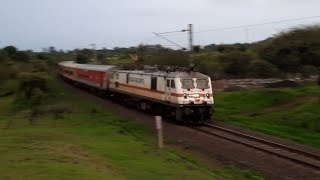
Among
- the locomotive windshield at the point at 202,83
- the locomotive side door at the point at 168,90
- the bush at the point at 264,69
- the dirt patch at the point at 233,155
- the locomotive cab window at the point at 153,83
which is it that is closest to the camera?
the dirt patch at the point at 233,155

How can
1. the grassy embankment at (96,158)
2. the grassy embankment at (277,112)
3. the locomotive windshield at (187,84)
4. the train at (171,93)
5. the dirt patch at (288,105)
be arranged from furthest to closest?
the dirt patch at (288,105) → the locomotive windshield at (187,84) → the train at (171,93) → the grassy embankment at (277,112) → the grassy embankment at (96,158)

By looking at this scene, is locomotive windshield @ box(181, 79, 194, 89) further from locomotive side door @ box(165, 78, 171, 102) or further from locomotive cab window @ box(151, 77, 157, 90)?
locomotive cab window @ box(151, 77, 157, 90)

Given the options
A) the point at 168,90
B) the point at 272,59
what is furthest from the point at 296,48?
the point at 168,90

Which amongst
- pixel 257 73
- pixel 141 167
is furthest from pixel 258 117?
pixel 257 73

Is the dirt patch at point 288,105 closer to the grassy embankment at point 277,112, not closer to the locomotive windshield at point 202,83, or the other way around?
the grassy embankment at point 277,112

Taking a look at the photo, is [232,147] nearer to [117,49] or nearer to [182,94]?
[182,94]

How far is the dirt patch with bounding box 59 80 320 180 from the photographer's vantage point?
1371 centimetres

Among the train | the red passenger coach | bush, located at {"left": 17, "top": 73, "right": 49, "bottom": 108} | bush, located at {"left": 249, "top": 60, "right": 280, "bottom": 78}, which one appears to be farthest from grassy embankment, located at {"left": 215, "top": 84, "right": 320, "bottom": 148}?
bush, located at {"left": 249, "top": 60, "right": 280, "bottom": 78}

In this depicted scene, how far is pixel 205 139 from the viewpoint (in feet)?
66.6

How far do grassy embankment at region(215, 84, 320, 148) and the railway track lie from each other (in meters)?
1.73

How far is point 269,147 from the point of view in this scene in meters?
18.0

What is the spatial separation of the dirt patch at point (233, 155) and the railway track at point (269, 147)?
26cm

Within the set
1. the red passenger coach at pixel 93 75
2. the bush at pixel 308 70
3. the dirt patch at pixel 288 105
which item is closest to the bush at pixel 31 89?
the red passenger coach at pixel 93 75

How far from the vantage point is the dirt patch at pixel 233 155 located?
13706 millimetres
